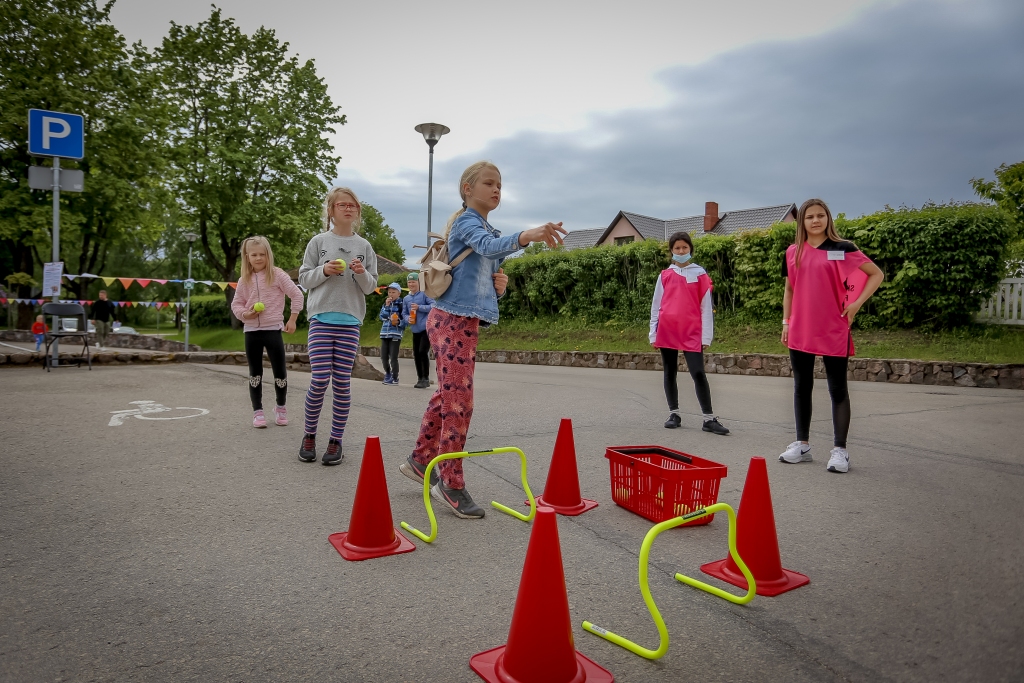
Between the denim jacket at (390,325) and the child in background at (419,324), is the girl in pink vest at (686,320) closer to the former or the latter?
the child in background at (419,324)

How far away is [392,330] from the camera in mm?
11383

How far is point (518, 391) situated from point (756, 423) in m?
4.21

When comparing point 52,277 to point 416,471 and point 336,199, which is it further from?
point 416,471

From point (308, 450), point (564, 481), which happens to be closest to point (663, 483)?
point (564, 481)

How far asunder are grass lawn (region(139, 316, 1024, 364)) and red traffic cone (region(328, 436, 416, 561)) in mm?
12526

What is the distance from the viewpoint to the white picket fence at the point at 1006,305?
42.2ft

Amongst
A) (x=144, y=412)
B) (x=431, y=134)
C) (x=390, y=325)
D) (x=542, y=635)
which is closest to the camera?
(x=542, y=635)

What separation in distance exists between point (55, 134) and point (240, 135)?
22475 mm

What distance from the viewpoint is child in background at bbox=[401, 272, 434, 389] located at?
10406 millimetres

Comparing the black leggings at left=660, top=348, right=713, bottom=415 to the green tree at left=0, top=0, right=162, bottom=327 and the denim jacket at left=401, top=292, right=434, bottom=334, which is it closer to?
the denim jacket at left=401, top=292, right=434, bottom=334

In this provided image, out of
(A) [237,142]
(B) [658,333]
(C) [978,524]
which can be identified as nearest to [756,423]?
(B) [658,333]

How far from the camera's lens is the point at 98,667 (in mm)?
2082

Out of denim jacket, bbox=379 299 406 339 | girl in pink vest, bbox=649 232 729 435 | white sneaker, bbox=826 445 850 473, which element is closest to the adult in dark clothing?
denim jacket, bbox=379 299 406 339

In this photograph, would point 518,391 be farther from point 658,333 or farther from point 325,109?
point 325,109
